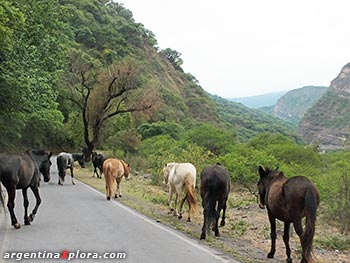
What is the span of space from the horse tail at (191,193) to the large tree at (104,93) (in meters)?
24.5

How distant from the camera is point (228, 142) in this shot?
36.0 m

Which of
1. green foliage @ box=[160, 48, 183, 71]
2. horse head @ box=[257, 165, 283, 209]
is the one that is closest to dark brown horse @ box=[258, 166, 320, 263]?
horse head @ box=[257, 165, 283, 209]

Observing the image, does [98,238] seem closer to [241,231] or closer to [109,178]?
[241,231]

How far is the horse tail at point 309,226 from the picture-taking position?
7953 millimetres

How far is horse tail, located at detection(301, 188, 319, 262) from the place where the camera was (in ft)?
26.1

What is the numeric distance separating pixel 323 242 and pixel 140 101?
2765 centimetres

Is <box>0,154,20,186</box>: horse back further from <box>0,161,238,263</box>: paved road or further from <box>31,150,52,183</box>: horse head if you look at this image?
<box>31,150,52,183</box>: horse head

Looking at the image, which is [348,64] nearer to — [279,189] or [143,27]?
[143,27]

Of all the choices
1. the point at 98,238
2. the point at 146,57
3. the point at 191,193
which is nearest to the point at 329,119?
the point at 146,57

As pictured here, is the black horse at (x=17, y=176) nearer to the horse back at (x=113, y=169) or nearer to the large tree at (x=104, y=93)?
the horse back at (x=113, y=169)

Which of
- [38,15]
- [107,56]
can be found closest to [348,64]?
[107,56]

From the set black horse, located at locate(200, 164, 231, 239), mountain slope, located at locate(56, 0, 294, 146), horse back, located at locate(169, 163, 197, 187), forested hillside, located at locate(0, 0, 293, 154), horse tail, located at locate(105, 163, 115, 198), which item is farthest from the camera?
mountain slope, located at locate(56, 0, 294, 146)

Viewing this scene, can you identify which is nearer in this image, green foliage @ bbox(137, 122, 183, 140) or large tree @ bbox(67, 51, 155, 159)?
large tree @ bbox(67, 51, 155, 159)

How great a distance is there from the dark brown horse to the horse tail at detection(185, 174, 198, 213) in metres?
3.47
